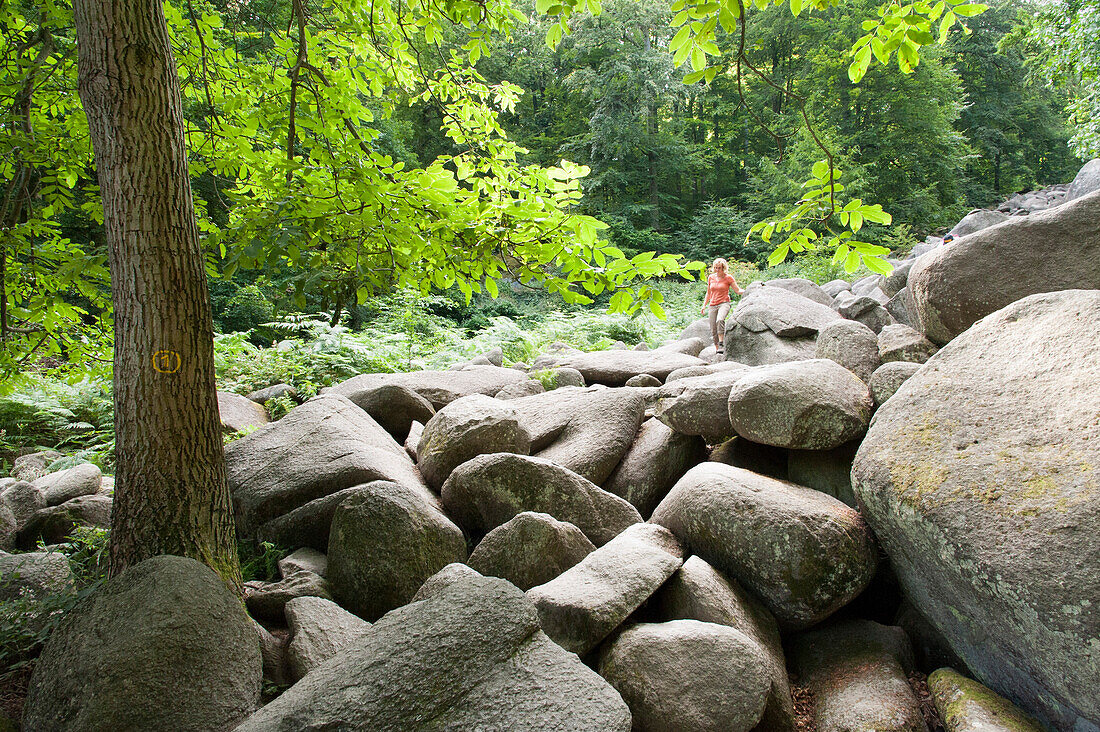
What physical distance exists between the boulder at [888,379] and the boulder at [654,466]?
1.40 metres

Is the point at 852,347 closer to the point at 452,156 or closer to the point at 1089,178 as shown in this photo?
the point at 452,156

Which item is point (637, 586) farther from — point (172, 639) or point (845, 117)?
point (845, 117)

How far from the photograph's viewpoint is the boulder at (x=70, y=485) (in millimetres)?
4781

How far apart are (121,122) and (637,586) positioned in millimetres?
3362

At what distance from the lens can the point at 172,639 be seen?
2441 millimetres

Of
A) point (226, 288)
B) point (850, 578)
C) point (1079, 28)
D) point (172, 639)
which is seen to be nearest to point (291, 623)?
point (172, 639)

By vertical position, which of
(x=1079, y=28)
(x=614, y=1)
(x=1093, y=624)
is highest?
(x=614, y=1)

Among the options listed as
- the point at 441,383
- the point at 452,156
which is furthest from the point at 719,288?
the point at 452,156

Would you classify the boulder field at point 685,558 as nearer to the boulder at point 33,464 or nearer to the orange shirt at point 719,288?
the boulder at point 33,464

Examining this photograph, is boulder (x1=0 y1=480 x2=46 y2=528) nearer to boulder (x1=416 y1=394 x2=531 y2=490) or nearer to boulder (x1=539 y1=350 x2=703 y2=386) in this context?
boulder (x1=416 y1=394 x2=531 y2=490)

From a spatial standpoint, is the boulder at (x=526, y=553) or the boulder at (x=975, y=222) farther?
the boulder at (x=975, y=222)

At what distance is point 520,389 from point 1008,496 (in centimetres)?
478

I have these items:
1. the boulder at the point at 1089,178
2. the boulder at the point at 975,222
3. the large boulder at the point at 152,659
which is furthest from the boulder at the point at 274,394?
the boulder at the point at 1089,178

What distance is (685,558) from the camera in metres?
3.79
